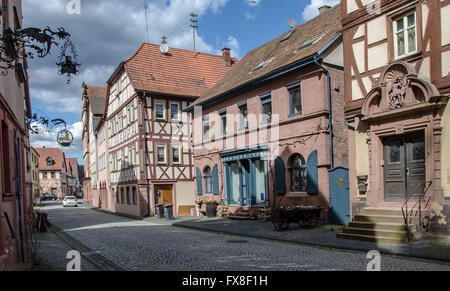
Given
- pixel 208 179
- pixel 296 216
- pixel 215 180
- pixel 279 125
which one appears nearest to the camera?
pixel 296 216

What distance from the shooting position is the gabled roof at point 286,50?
55.8 feet

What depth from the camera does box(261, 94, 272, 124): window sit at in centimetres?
1878

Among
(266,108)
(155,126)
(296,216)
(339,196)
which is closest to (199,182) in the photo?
(155,126)

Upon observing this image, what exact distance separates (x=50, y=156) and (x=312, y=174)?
79034mm

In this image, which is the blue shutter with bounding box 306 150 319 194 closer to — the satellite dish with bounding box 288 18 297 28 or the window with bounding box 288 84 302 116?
the window with bounding box 288 84 302 116

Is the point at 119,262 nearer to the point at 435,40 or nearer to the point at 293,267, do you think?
the point at 293,267

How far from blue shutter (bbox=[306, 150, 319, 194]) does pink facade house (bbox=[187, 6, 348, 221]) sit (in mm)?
41

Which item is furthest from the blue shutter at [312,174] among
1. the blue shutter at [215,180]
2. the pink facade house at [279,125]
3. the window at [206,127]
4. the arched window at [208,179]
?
the window at [206,127]

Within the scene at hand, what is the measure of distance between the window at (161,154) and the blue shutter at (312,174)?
1416 centimetres

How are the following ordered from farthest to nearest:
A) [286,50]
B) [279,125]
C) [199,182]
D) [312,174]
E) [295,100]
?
[199,182] < [286,50] < [279,125] < [295,100] < [312,174]

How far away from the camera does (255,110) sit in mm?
19656

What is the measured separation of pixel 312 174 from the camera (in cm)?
1598

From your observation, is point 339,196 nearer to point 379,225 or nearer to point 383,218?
point 383,218
